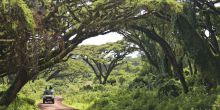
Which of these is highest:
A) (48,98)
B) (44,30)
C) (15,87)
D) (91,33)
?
(91,33)

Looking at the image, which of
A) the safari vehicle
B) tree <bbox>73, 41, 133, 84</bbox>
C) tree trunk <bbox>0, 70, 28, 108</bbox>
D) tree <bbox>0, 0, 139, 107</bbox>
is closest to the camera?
tree <bbox>0, 0, 139, 107</bbox>

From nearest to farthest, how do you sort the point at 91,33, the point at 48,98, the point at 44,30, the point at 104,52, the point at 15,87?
the point at 44,30 → the point at 15,87 → the point at 91,33 → the point at 48,98 → the point at 104,52

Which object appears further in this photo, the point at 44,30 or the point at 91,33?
the point at 91,33

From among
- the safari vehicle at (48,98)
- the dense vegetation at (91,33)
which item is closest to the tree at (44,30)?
the dense vegetation at (91,33)

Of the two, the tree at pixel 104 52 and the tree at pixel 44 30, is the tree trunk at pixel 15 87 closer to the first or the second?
the tree at pixel 44 30

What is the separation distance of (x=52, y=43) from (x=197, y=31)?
32.3ft

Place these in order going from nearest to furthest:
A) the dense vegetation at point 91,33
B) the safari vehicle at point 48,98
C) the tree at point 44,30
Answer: the tree at point 44,30 → the dense vegetation at point 91,33 → the safari vehicle at point 48,98

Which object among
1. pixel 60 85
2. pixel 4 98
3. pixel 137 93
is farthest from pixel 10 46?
pixel 60 85

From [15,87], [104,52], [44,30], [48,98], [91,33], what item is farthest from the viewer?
[104,52]

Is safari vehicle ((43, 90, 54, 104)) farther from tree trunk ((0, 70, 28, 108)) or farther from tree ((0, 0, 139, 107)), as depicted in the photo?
tree trunk ((0, 70, 28, 108))

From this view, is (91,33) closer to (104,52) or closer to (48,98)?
(48,98)

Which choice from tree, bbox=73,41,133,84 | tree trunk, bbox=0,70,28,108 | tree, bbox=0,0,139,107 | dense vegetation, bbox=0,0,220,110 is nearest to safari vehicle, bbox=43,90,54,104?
tree, bbox=73,41,133,84

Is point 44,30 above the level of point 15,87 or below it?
above

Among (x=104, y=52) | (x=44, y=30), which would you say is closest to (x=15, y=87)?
(x=44, y=30)
